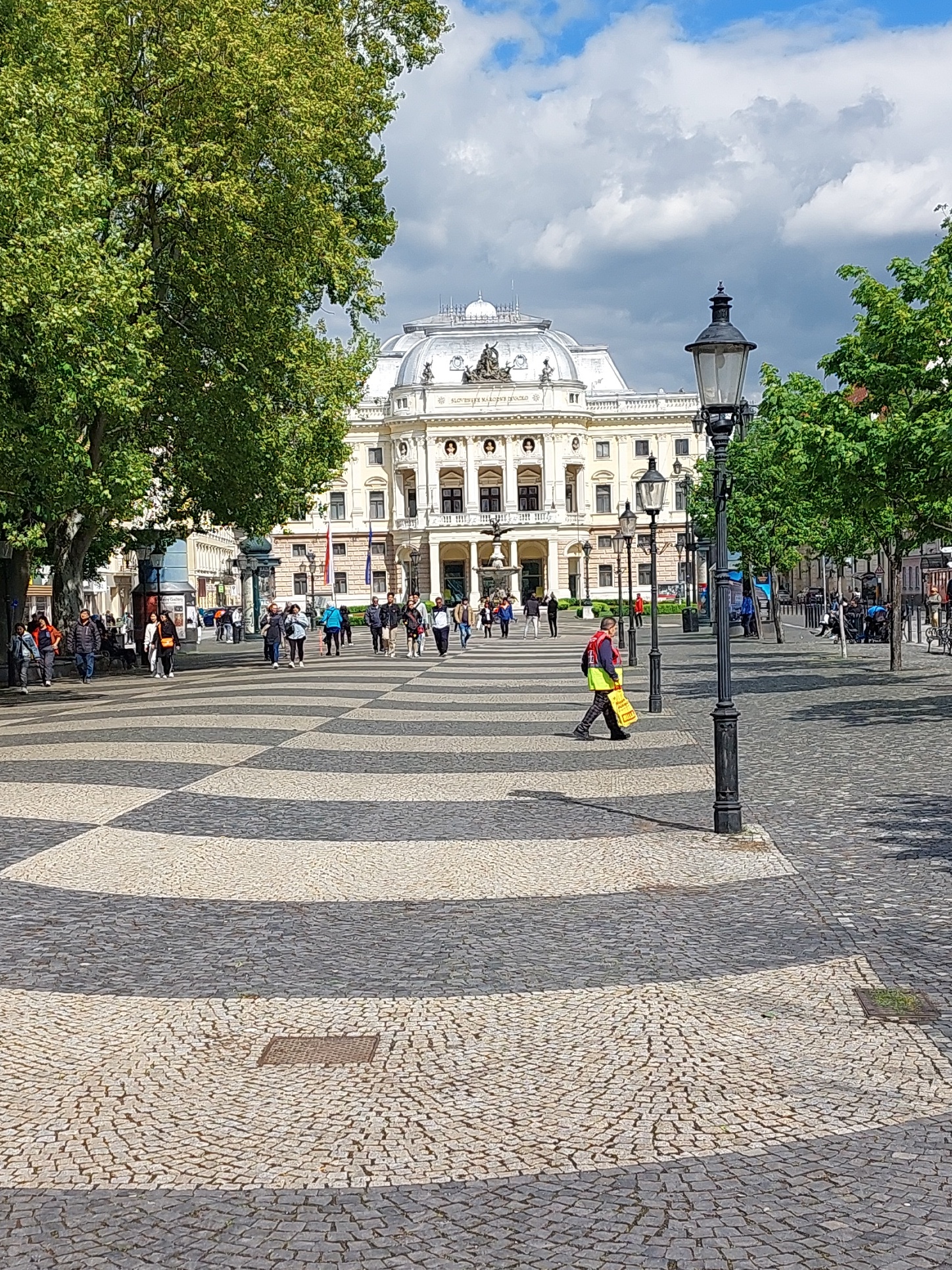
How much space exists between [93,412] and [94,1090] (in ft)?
75.6

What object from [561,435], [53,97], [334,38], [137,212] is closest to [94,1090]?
[53,97]

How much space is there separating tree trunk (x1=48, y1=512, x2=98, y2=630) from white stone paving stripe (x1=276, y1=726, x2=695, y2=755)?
16.3 meters

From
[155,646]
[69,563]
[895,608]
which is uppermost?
[69,563]

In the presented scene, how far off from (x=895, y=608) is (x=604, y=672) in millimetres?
11557

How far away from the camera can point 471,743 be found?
17.9 meters

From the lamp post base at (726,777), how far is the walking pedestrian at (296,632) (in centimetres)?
2560

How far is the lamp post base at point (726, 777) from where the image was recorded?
428 inches

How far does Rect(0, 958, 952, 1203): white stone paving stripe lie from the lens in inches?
195

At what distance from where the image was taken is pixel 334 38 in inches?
1284

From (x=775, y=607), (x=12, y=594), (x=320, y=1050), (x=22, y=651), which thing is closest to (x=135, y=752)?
(x=320, y=1050)

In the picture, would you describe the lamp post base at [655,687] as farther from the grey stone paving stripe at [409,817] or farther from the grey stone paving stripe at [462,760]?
the grey stone paving stripe at [409,817]

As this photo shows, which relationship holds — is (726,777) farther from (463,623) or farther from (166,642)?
(463,623)

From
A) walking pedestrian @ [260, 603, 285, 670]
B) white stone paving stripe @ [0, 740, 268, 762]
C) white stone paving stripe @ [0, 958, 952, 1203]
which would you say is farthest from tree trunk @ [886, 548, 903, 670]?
white stone paving stripe @ [0, 958, 952, 1203]

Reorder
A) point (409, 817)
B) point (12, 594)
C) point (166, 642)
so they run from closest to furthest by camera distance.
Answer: point (409, 817)
point (12, 594)
point (166, 642)
